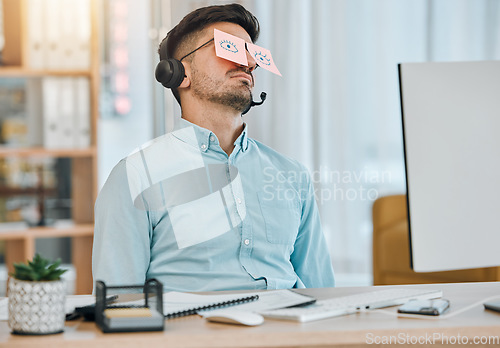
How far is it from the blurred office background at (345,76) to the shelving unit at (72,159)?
311mm

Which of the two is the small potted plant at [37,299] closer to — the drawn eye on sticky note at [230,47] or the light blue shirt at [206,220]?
the light blue shirt at [206,220]

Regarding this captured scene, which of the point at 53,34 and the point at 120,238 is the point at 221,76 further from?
the point at 53,34

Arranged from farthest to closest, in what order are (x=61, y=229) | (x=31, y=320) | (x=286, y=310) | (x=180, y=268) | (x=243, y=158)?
(x=61, y=229)
(x=243, y=158)
(x=180, y=268)
(x=286, y=310)
(x=31, y=320)

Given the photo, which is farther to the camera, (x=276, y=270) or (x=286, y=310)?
(x=276, y=270)

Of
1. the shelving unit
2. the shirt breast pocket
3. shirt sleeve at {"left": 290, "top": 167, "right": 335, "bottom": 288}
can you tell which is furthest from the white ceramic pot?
the shelving unit

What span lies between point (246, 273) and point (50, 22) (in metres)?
1.75

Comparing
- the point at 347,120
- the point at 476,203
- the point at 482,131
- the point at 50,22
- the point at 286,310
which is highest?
the point at 50,22

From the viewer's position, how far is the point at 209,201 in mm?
1432

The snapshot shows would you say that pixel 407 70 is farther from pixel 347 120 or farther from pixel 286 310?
pixel 347 120

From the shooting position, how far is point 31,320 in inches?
30.2

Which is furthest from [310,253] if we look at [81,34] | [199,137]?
[81,34]

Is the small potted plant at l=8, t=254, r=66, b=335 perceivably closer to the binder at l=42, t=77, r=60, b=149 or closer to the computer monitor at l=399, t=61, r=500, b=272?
the computer monitor at l=399, t=61, r=500, b=272

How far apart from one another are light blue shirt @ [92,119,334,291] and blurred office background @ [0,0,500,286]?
150cm

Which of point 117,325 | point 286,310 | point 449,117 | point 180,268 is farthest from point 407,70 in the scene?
point 180,268
